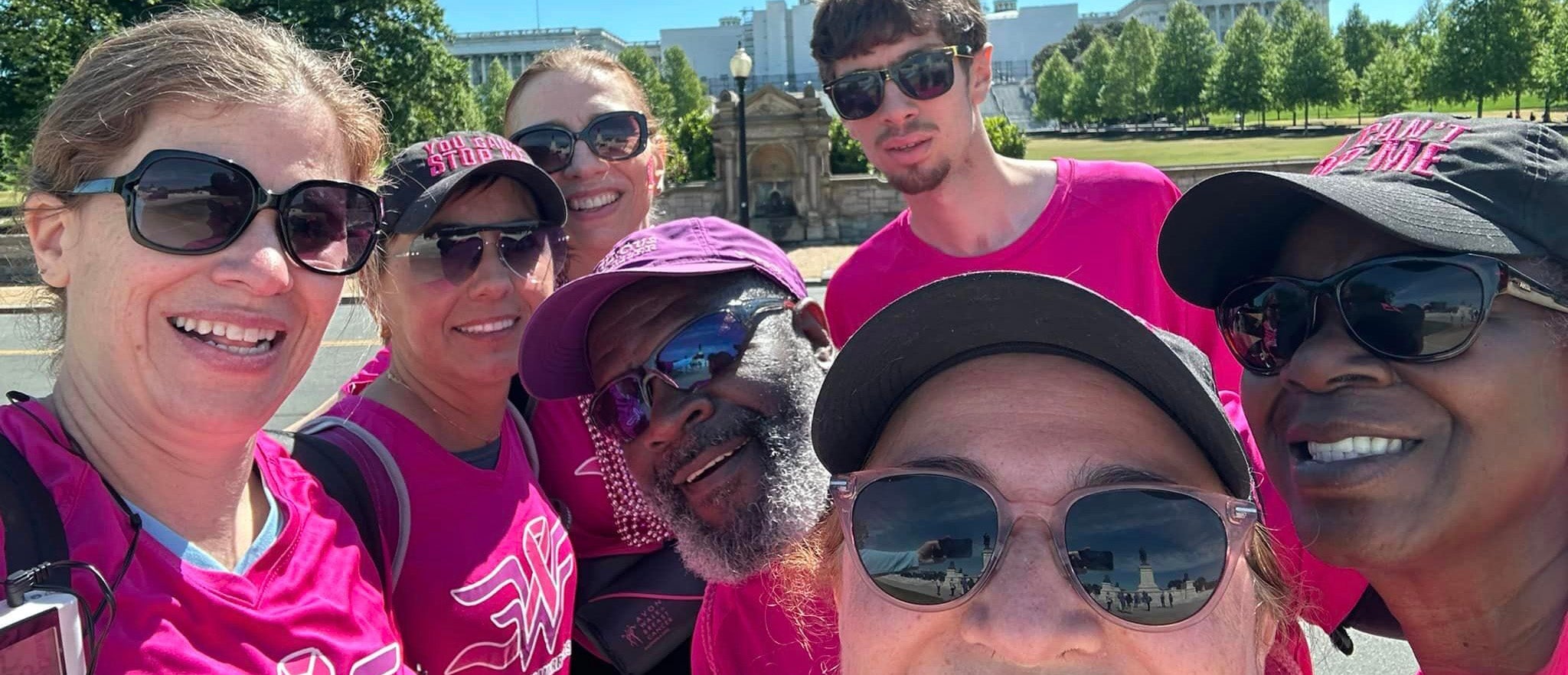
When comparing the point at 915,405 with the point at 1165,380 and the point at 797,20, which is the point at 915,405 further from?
the point at 797,20

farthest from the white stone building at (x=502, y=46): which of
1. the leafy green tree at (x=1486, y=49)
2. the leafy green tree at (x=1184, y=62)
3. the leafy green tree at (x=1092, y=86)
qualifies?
the leafy green tree at (x=1486, y=49)

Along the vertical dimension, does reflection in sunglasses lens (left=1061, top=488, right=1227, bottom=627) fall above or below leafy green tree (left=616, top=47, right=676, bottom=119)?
below

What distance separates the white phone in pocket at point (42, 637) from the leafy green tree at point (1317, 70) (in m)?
60.3

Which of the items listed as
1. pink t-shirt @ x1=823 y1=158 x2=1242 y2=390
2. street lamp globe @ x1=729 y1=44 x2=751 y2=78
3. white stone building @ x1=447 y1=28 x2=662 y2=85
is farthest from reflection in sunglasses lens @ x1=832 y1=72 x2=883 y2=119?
white stone building @ x1=447 y1=28 x2=662 y2=85

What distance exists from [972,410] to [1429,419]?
862 millimetres

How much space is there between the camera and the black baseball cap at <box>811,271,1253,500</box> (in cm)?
147

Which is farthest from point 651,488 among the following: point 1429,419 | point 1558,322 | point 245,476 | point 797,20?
point 797,20

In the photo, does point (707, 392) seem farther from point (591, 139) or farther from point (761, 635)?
point (591, 139)

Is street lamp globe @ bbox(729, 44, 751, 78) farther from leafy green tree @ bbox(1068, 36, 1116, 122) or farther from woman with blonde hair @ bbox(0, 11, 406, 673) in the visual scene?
leafy green tree @ bbox(1068, 36, 1116, 122)

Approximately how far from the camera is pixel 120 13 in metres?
23.4

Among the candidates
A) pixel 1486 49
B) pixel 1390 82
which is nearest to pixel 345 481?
pixel 1486 49

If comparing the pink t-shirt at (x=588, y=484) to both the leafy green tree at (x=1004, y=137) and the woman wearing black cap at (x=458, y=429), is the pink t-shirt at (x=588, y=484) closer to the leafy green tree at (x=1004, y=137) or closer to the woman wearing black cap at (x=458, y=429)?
the woman wearing black cap at (x=458, y=429)

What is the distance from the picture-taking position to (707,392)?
2414 millimetres

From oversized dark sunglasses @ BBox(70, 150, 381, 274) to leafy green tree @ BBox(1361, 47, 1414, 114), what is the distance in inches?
2174
